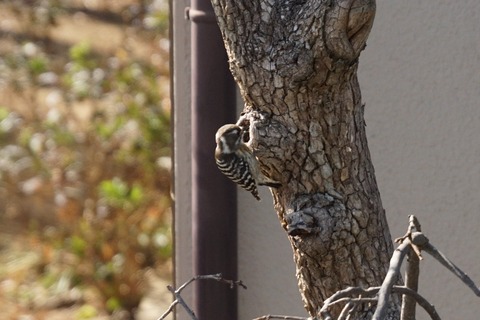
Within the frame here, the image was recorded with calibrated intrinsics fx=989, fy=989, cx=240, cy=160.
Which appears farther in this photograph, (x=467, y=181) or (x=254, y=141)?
(x=467, y=181)

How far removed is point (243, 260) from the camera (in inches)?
191

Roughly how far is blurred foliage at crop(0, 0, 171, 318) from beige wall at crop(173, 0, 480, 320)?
2.23 metres

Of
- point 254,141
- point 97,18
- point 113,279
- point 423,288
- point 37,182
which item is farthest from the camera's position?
point 97,18

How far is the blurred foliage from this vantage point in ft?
23.3

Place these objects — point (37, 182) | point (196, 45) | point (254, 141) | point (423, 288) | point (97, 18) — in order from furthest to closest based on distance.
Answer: point (97, 18), point (37, 182), point (423, 288), point (196, 45), point (254, 141)

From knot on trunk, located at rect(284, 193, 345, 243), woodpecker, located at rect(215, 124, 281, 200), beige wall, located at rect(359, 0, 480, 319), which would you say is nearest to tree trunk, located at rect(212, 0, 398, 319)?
knot on trunk, located at rect(284, 193, 345, 243)

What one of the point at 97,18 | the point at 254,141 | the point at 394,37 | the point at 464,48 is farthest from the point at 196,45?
the point at 97,18

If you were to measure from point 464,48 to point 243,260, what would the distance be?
146 centimetres

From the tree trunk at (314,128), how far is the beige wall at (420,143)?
1.62 metres

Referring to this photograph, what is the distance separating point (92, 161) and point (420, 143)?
378cm

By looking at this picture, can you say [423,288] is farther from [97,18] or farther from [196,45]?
[97,18]

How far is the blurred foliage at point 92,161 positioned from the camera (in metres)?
7.09

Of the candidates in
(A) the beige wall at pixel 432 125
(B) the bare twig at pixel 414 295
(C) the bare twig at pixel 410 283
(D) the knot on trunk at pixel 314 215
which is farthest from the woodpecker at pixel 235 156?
(B) the bare twig at pixel 414 295

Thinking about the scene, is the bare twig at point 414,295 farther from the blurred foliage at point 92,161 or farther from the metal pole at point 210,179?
the blurred foliage at point 92,161
